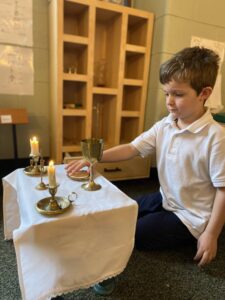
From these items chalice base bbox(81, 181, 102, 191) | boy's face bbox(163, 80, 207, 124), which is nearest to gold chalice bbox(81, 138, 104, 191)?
chalice base bbox(81, 181, 102, 191)

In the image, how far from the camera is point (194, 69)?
818 mm

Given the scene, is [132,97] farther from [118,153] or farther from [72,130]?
[118,153]

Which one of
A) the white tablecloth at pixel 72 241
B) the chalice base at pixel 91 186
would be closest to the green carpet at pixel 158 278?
the white tablecloth at pixel 72 241

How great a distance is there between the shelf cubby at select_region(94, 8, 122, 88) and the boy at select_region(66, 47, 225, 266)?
0.82m

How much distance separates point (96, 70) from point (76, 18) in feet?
1.25

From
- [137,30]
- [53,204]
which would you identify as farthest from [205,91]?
[137,30]

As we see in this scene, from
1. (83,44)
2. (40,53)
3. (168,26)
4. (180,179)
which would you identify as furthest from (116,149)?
(40,53)

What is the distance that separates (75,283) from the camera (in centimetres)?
64

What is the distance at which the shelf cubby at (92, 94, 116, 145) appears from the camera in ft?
5.79

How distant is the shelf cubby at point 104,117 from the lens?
176 cm

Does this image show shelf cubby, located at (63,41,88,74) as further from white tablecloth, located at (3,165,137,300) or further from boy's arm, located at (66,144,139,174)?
white tablecloth, located at (3,165,137,300)

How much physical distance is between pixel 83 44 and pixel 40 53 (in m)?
0.41

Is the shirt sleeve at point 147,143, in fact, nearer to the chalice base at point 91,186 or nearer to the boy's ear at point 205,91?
the boy's ear at point 205,91

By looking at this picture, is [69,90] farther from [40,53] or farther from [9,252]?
[9,252]
